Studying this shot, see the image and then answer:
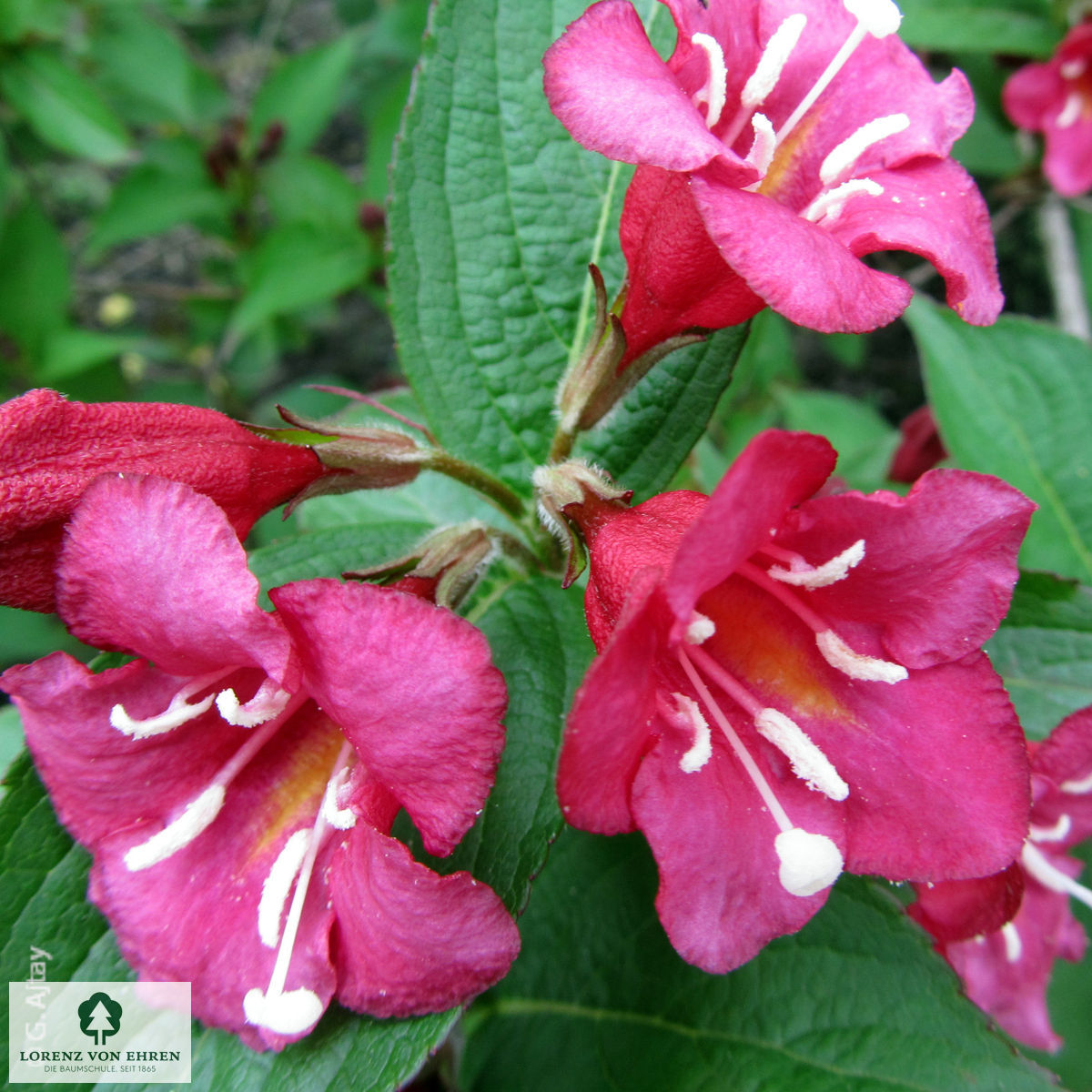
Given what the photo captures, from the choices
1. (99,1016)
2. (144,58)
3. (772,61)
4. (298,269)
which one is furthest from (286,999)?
(144,58)

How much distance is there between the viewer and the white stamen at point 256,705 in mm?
916

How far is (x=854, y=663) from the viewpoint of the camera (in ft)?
3.12

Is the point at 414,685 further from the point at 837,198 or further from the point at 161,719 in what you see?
the point at 837,198

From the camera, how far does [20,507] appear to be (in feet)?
3.02

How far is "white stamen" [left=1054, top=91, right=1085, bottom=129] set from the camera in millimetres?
2455

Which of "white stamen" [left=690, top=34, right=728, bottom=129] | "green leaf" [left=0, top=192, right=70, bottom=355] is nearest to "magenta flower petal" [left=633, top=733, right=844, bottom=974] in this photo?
"white stamen" [left=690, top=34, right=728, bottom=129]

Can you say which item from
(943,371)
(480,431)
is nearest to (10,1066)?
(480,431)

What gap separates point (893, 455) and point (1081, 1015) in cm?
126

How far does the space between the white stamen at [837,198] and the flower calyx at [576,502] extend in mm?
364

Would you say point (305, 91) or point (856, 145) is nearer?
point (856, 145)

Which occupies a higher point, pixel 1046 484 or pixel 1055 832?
pixel 1046 484

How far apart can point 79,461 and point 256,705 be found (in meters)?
0.31

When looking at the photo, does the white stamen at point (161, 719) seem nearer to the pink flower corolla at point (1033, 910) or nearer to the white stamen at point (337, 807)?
the white stamen at point (337, 807)

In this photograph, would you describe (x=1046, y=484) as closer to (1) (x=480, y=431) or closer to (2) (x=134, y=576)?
(1) (x=480, y=431)
